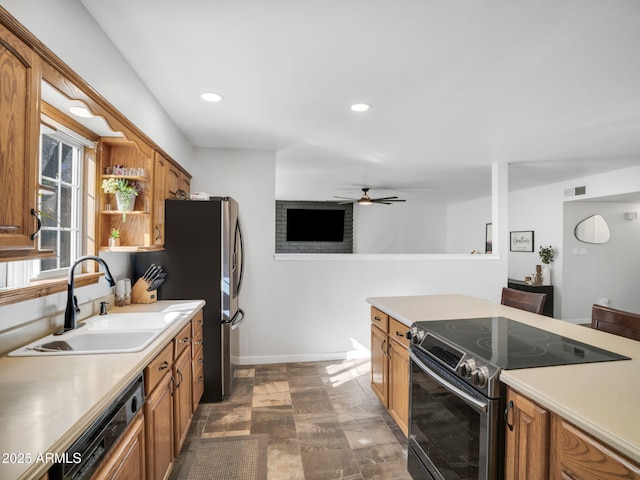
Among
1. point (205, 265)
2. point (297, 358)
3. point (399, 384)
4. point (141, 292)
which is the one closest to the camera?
point (399, 384)

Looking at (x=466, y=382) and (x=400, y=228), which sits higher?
(x=400, y=228)

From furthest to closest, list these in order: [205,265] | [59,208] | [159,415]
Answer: [205,265], [59,208], [159,415]

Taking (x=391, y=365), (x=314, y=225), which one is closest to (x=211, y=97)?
(x=391, y=365)

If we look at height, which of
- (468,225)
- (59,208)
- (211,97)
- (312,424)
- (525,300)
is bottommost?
(312,424)

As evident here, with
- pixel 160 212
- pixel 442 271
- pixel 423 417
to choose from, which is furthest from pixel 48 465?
pixel 442 271

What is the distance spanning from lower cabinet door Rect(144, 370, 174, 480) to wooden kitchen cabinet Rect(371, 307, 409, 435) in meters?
1.35

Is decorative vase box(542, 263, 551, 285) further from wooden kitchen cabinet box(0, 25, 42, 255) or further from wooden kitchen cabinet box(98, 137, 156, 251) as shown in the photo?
wooden kitchen cabinet box(0, 25, 42, 255)

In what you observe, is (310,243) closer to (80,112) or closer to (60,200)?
(60,200)

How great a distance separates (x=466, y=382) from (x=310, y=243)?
6.61 metres

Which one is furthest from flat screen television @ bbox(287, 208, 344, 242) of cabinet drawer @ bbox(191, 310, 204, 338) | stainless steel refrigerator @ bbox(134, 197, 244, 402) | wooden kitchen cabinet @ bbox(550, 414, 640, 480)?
wooden kitchen cabinet @ bbox(550, 414, 640, 480)

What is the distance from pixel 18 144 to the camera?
105 centimetres

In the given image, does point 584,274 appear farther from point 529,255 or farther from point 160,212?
point 160,212

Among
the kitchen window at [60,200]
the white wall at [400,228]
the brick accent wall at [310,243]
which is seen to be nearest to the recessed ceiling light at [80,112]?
the kitchen window at [60,200]

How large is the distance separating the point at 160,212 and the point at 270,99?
1.20 m
